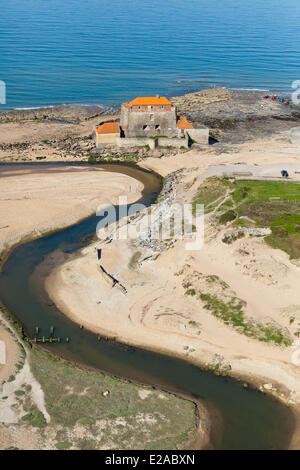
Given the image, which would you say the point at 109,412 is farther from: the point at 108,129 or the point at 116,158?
the point at 108,129

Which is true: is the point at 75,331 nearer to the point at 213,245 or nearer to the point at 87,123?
the point at 213,245

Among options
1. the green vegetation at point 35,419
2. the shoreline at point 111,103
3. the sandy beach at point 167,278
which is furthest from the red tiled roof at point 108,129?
the green vegetation at point 35,419

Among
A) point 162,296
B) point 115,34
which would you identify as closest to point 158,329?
point 162,296

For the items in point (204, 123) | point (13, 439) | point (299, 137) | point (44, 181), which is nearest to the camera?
point (13, 439)

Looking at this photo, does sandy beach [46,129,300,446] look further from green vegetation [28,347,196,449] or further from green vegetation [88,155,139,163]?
green vegetation [88,155,139,163]

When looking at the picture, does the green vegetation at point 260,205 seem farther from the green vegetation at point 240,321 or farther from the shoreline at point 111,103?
the shoreline at point 111,103

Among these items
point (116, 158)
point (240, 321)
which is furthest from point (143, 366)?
point (116, 158)
